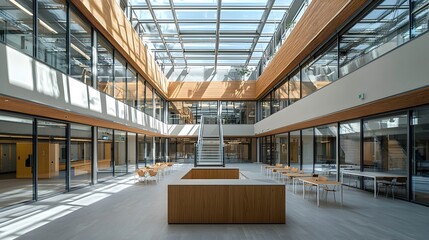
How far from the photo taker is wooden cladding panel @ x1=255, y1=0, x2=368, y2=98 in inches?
371

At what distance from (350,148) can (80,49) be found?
35.9 ft

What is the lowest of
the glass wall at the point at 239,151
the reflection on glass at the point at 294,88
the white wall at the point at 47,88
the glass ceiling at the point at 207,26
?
the glass wall at the point at 239,151

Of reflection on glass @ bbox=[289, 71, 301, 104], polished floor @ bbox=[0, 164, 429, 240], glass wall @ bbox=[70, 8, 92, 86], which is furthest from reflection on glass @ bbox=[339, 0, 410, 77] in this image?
glass wall @ bbox=[70, 8, 92, 86]

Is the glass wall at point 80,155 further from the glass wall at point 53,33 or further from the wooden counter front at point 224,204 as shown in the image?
the wooden counter front at point 224,204

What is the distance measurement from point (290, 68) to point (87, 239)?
45.1ft

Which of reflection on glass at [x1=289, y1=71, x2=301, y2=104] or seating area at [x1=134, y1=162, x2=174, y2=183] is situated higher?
reflection on glass at [x1=289, y1=71, x2=301, y2=104]

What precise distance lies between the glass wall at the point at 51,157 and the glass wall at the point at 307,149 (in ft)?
37.5

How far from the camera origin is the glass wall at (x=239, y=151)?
1116 inches

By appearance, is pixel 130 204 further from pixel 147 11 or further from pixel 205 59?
pixel 205 59

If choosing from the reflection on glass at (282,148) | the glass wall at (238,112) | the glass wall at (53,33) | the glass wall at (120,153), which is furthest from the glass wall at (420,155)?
the glass wall at (238,112)

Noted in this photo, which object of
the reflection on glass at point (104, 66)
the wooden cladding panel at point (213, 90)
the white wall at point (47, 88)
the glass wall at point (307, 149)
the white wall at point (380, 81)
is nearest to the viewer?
the white wall at point (47, 88)

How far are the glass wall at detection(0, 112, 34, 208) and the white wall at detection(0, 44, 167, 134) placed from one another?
149 centimetres

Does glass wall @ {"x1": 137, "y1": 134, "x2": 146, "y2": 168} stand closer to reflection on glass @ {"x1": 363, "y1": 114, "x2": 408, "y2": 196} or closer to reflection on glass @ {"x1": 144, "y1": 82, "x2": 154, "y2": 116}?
reflection on glass @ {"x1": 144, "y1": 82, "x2": 154, "y2": 116}

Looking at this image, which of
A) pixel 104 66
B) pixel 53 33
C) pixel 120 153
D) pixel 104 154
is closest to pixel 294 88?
pixel 104 66
